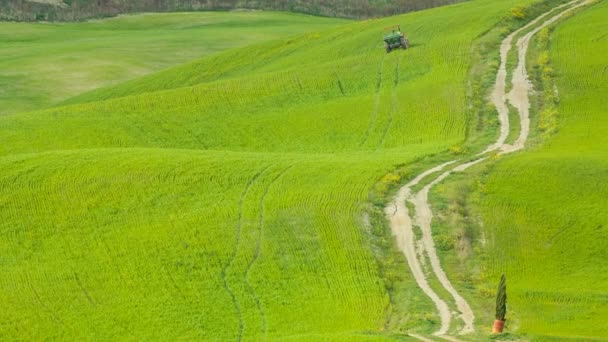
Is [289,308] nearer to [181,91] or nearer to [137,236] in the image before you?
[137,236]

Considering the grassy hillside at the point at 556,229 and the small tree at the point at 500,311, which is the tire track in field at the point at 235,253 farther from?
the grassy hillside at the point at 556,229

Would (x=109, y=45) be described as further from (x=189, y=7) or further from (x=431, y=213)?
(x=431, y=213)

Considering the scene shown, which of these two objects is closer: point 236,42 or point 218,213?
point 218,213

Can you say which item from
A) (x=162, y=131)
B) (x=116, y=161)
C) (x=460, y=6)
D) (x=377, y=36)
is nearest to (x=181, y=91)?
(x=162, y=131)

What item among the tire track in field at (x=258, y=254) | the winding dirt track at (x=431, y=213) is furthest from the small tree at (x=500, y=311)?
the tire track in field at (x=258, y=254)

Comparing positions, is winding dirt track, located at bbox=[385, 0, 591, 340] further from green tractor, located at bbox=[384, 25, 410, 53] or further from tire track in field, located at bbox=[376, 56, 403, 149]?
green tractor, located at bbox=[384, 25, 410, 53]
